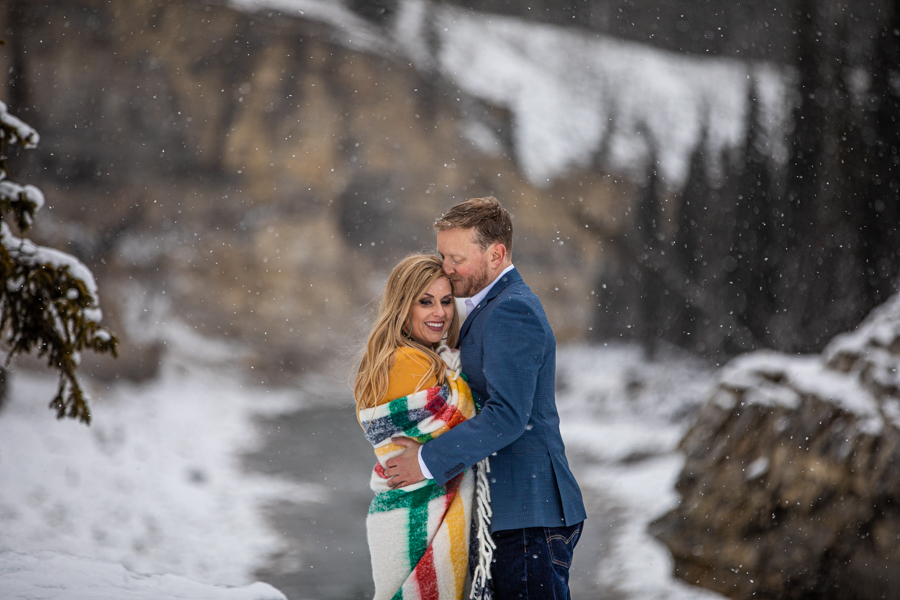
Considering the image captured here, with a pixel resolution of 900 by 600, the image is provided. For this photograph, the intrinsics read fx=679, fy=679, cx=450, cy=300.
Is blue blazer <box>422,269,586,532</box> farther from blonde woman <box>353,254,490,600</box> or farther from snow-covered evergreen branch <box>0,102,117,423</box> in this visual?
snow-covered evergreen branch <box>0,102,117,423</box>

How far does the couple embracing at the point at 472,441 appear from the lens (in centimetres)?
154

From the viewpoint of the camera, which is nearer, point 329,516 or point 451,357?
point 451,357

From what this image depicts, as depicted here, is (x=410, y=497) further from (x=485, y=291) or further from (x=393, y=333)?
(x=485, y=291)

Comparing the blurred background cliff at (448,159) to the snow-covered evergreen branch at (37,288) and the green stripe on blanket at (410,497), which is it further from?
the green stripe on blanket at (410,497)

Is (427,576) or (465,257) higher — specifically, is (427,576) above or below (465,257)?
below

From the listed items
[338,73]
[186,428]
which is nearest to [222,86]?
[338,73]

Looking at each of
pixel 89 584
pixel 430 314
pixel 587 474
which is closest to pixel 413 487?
pixel 430 314

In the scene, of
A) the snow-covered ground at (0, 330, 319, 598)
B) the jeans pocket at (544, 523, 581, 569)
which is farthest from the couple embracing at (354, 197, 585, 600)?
the snow-covered ground at (0, 330, 319, 598)

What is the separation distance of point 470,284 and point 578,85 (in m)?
11.6

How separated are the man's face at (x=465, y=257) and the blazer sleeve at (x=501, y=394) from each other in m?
0.14

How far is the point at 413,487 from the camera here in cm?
159

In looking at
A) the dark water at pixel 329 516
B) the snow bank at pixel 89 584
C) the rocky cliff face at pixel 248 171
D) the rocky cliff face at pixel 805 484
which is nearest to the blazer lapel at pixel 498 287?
the snow bank at pixel 89 584

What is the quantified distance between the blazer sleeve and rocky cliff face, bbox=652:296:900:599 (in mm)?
3033

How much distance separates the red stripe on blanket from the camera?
159cm
